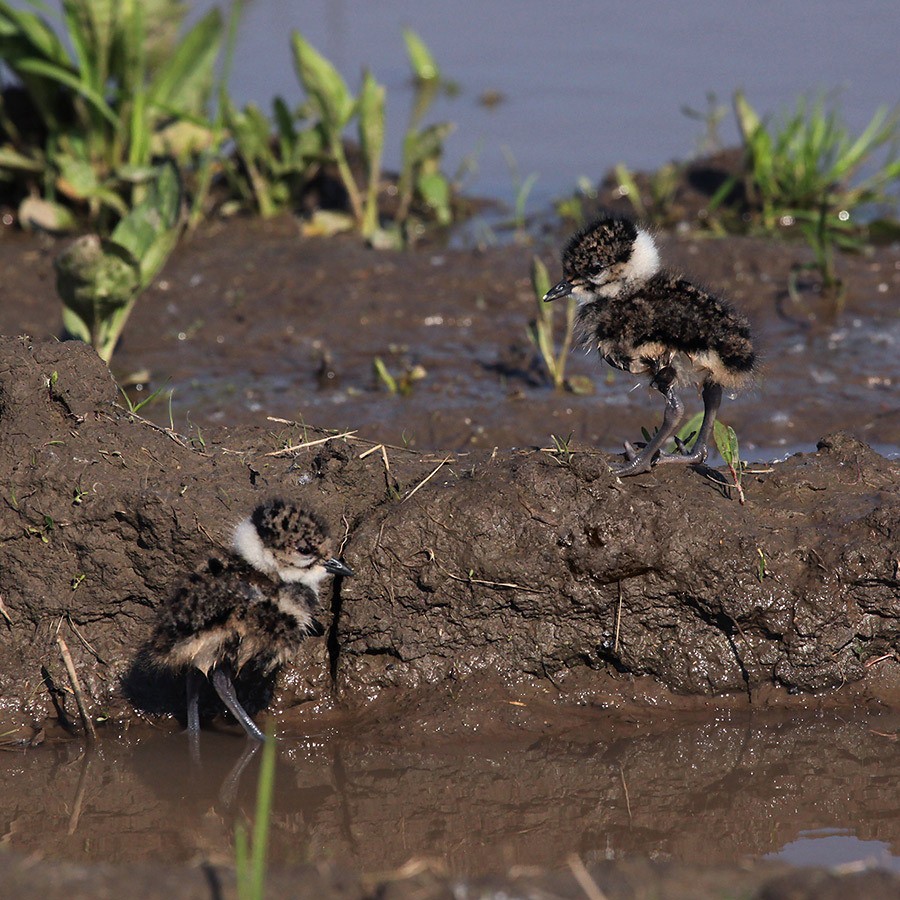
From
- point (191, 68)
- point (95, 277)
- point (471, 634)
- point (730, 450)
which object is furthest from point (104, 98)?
point (730, 450)

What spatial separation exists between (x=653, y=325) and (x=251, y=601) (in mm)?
2220

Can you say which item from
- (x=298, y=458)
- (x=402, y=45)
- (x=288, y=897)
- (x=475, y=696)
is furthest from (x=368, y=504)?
(x=402, y=45)

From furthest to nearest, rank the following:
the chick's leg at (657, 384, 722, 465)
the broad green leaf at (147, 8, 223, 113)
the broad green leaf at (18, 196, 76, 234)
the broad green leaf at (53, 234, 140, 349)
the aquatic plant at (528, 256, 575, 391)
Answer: the broad green leaf at (147, 8, 223, 113)
the broad green leaf at (18, 196, 76, 234)
the aquatic plant at (528, 256, 575, 391)
the broad green leaf at (53, 234, 140, 349)
the chick's leg at (657, 384, 722, 465)

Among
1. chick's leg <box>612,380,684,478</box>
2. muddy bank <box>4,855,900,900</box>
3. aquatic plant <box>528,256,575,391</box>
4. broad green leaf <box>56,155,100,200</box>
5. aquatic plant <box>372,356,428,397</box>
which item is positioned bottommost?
aquatic plant <box>372,356,428,397</box>

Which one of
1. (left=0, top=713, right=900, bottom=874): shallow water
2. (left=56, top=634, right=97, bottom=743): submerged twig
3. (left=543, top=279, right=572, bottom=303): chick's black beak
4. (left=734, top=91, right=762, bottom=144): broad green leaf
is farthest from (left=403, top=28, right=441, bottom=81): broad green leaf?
(left=0, top=713, right=900, bottom=874): shallow water

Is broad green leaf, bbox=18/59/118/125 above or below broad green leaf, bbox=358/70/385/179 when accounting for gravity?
above

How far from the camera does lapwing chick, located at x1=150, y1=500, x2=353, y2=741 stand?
15.2 ft

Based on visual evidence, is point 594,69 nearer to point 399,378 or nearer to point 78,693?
point 399,378

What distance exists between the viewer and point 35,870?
134 inches

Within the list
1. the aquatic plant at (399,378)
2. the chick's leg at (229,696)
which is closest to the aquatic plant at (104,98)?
the aquatic plant at (399,378)

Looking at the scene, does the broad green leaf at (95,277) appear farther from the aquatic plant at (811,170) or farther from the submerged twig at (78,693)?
the aquatic plant at (811,170)

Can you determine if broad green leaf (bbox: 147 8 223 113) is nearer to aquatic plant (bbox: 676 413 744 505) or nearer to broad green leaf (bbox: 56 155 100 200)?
broad green leaf (bbox: 56 155 100 200)

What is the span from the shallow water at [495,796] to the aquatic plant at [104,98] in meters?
5.97

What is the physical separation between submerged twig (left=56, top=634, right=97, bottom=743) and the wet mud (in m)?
0.07
